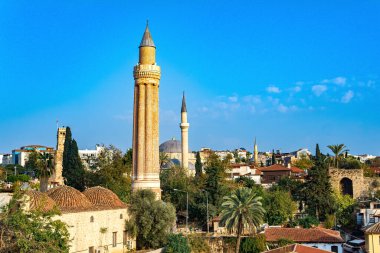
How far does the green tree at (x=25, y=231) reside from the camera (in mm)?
20688

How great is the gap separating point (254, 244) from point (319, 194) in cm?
1783

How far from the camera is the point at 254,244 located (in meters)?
33.3

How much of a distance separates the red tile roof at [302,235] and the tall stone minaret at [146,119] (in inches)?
398

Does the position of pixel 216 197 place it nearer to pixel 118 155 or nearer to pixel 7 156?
pixel 118 155

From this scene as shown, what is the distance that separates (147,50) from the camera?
42.1m

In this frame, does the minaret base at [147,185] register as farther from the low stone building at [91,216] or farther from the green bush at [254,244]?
the green bush at [254,244]

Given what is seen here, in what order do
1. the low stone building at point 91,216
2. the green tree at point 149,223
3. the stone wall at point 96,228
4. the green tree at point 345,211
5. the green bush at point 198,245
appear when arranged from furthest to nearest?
the green tree at point 345,211
the green bush at point 198,245
the green tree at point 149,223
the stone wall at point 96,228
the low stone building at point 91,216

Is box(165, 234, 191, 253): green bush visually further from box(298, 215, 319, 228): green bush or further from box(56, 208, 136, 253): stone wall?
box(298, 215, 319, 228): green bush

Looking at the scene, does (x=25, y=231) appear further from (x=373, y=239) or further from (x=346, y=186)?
(x=346, y=186)

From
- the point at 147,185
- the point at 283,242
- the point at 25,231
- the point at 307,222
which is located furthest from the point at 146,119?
the point at 25,231

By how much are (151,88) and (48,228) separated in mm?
20944

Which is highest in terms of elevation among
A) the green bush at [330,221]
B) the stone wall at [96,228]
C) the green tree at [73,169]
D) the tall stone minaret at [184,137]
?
the tall stone minaret at [184,137]

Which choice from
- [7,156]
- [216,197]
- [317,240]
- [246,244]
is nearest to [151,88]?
[216,197]

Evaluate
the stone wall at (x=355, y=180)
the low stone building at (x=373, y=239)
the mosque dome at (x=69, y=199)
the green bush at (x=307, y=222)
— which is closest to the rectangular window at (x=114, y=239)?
the mosque dome at (x=69, y=199)
